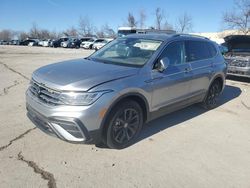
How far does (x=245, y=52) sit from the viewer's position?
1030cm

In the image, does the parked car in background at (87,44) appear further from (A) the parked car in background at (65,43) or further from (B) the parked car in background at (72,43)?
(A) the parked car in background at (65,43)

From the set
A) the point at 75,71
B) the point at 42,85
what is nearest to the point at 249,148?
the point at 75,71

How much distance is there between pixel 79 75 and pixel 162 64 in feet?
Result: 4.57

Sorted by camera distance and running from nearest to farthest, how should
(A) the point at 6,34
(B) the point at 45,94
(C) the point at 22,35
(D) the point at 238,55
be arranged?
(B) the point at 45,94
(D) the point at 238,55
(C) the point at 22,35
(A) the point at 6,34

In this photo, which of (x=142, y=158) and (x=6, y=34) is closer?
(x=142, y=158)

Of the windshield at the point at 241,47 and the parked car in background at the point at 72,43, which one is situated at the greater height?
the windshield at the point at 241,47

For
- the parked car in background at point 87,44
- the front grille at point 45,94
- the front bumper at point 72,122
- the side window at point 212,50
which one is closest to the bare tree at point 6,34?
the parked car in background at point 87,44

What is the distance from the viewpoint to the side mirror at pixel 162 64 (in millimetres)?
4492

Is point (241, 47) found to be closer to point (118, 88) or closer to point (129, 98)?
point (129, 98)

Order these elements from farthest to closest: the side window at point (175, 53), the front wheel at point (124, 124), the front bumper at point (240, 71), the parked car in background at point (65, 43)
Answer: the parked car in background at point (65, 43)
the front bumper at point (240, 71)
the side window at point (175, 53)
the front wheel at point (124, 124)

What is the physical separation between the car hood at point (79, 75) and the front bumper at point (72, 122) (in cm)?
28

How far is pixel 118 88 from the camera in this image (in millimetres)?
3910

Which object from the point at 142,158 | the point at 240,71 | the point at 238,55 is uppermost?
the point at 238,55

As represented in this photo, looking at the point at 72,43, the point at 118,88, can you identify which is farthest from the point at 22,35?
the point at 118,88
